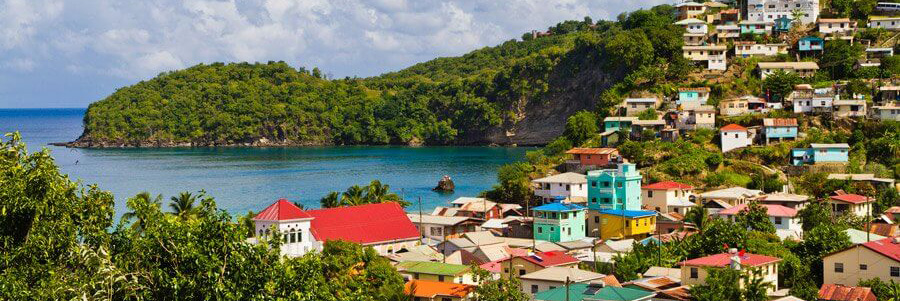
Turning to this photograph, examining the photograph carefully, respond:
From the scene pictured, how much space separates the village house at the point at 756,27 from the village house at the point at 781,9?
161 centimetres

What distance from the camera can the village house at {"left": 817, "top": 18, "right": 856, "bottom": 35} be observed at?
2758 inches

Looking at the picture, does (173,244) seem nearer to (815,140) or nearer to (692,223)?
(692,223)

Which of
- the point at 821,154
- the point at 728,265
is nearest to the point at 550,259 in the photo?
the point at 728,265

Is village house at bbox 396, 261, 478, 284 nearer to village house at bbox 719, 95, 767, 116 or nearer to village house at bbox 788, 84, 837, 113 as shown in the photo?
village house at bbox 788, 84, 837, 113

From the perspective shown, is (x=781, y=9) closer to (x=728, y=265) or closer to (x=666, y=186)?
(x=666, y=186)

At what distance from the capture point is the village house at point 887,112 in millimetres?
56625

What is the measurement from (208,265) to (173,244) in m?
0.66

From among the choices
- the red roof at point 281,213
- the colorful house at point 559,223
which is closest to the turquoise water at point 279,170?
the colorful house at point 559,223

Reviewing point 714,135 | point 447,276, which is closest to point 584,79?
point 714,135

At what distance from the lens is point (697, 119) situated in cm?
5997

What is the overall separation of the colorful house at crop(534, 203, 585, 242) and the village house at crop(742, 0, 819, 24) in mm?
36279

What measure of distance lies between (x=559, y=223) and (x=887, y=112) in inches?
923

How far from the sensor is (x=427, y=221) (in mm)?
44656

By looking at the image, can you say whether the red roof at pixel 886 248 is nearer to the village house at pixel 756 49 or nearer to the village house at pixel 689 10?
the village house at pixel 756 49
